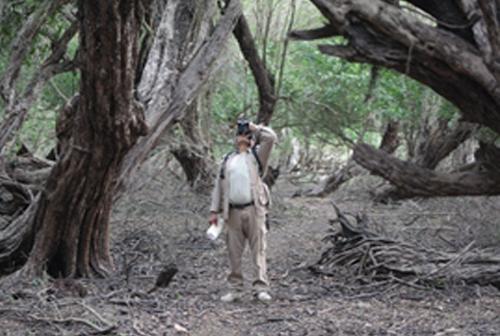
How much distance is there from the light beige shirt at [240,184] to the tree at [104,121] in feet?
3.17

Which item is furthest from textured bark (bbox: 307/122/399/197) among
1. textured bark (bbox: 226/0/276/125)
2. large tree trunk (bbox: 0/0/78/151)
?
large tree trunk (bbox: 0/0/78/151)

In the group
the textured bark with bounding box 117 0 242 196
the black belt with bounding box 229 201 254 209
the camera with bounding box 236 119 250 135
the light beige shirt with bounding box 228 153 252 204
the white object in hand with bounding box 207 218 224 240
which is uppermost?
the textured bark with bounding box 117 0 242 196

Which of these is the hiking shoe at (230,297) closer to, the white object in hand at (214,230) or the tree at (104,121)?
the white object in hand at (214,230)

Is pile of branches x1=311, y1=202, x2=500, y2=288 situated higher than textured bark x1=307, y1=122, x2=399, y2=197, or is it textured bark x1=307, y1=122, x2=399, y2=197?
textured bark x1=307, y1=122, x2=399, y2=197

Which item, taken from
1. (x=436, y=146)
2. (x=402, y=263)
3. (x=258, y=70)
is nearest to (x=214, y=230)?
(x=402, y=263)

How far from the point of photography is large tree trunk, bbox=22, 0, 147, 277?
4340 mm

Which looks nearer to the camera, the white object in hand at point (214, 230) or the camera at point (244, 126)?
the white object in hand at point (214, 230)

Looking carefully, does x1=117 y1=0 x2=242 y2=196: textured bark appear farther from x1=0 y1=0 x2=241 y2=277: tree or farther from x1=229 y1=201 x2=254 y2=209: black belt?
x1=229 y1=201 x2=254 y2=209: black belt

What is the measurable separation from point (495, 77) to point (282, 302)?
117 inches

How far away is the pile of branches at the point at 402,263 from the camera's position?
20.0 ft

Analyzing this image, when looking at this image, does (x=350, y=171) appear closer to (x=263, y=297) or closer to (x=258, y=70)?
(x=258, y=70)

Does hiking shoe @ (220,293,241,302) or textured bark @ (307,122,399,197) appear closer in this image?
hiking shoe @ (220,293,241,302)

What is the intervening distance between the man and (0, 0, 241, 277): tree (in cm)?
98

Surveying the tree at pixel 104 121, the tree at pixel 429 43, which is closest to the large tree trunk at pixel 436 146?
the tree at pixel 429 43
